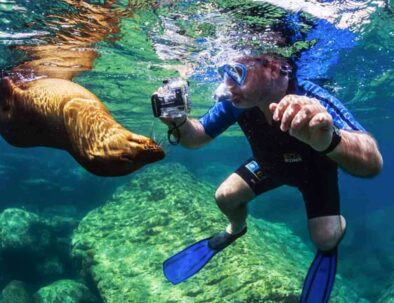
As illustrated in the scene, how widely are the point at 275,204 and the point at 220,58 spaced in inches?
697

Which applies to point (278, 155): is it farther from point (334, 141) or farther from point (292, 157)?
point (334, 141)

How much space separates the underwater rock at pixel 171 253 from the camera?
32.2 ft

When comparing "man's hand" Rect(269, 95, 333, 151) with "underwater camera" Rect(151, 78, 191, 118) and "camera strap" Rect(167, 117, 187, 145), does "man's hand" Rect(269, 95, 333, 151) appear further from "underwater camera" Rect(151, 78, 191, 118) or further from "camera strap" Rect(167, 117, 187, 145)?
"underwater camera" Rect(151, 78, 191, 118)

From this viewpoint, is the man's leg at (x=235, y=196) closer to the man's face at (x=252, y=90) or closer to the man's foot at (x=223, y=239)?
the man's foot at (x=223, y=239)

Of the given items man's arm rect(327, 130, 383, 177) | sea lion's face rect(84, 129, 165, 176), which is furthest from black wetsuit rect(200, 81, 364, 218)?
sea lion's face rect(84, 129, 165, 176)

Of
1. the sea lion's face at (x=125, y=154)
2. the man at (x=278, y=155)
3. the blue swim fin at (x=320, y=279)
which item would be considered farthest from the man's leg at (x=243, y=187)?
the sea lion's face at (x=125, y=154)

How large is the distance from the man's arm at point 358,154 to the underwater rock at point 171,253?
663cm

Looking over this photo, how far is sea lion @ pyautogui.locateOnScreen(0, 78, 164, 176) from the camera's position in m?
3.45

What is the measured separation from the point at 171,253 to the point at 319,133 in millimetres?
9749

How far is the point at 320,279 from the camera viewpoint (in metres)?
6.11

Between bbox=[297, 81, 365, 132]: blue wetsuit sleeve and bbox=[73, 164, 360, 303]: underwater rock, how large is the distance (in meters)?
6.04

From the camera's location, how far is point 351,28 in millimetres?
9891

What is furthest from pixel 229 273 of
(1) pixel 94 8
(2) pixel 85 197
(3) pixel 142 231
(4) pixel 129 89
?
(2) pixel 85 197

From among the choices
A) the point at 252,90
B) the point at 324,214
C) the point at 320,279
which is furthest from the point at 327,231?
the point at 252,90
